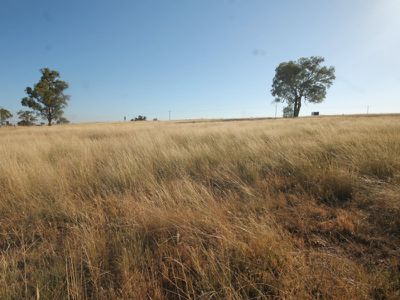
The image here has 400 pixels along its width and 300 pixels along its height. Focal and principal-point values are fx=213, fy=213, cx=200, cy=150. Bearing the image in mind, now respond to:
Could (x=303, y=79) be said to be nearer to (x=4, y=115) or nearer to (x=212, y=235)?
(x=212, y=235)

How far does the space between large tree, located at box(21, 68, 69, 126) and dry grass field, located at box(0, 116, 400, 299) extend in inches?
1523

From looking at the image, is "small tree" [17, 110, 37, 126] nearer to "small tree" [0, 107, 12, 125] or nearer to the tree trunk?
"small tree" [0, 107, 12, 125]

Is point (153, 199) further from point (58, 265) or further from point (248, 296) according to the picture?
point (248, 296)

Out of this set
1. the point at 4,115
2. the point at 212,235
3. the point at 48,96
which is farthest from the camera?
the point at 4,115

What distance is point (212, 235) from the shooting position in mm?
1761

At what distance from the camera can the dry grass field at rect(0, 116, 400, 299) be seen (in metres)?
1.39

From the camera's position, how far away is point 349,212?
2252mm

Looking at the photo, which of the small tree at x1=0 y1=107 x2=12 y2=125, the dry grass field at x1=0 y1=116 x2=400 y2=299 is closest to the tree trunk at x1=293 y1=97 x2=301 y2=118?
the dry grass field at x1=0 y1=116 x2=400 y2=299

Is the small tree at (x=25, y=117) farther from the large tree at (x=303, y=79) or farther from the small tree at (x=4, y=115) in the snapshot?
the large tree at (x=303, y=79)

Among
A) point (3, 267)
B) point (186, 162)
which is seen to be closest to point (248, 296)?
point (3, 267)

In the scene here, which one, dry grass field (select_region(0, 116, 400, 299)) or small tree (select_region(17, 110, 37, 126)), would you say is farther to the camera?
small tree (select_region(17, 110, 37, 126))

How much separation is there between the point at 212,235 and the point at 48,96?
1658 inches

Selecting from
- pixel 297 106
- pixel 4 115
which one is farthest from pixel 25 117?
pixel 297 106

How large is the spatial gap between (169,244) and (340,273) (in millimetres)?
1275
